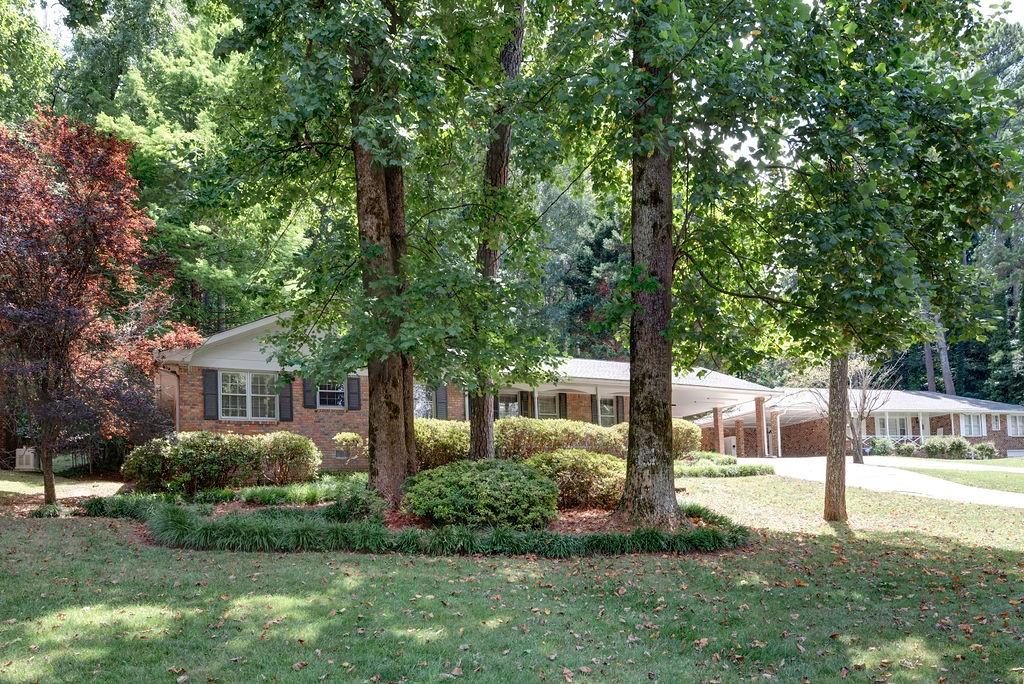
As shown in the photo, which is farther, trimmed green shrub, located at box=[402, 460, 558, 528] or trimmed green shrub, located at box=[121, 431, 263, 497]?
trimmed green shrub, located at box=[121, 431, 263, 497]

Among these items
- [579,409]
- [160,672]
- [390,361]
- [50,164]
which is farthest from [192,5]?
[579,409]

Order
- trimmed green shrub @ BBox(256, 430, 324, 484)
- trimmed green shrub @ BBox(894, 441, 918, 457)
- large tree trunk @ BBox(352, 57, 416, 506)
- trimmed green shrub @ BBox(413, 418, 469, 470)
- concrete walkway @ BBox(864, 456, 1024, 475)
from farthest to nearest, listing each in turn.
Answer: trimmed green shrub @ BBox(894, 441, 918, 457) → concrete walkway @ BBox(864, 456, 1024, 475) → trimmed green shrub @ BBox(413, 418, 469, 470) → trimmed green shrub @ BBox(256, 430, 324, 484) → large tree trunk @ BBox(352, 57, 416, 506)

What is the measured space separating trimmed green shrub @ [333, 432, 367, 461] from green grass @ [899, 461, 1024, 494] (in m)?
13.6

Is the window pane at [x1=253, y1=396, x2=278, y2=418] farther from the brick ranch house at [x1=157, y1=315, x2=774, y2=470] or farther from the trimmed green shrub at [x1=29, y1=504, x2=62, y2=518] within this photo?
the trimmed green shrub at [x1=29, y1=504, x2=62, y2=518]

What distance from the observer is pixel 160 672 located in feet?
14.4

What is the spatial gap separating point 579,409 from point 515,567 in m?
16.0

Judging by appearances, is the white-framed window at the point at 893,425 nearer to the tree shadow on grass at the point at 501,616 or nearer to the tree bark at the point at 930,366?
the tree bark at the point at 930,366

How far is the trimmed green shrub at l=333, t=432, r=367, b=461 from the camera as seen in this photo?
16.6 meters

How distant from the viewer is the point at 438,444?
51.6 feet

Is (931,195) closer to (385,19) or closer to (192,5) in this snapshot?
(385,19)

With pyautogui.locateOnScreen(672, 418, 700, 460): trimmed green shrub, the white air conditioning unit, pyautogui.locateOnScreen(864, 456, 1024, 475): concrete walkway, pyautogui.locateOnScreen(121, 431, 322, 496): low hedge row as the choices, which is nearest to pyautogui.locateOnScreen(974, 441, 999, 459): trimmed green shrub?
pyautogui.locateOnScreen(864, 456, 1024, 475): concrete walkway

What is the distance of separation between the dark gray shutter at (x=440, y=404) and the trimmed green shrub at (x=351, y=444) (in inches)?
91.4

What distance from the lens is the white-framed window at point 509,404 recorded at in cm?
2359

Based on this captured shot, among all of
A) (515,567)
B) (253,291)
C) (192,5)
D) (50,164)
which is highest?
(192,5)
